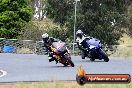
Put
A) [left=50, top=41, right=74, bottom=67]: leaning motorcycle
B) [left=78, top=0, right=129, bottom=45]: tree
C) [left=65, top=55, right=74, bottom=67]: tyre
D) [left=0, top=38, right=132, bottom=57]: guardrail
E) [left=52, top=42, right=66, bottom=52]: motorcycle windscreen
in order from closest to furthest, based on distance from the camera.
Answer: [left=65, top=55, right=74, bottom=67]: tyre
[left=50, top=41, right=74, bottom=67]: leaning motorcycle
[left=52, top=42, right=66, bottom=52]: motorcycle windscreen
[left=0, top=38, right=132, bottom=57]: guardrail
[left=78, top=0, right=129, bottom=45]: tree

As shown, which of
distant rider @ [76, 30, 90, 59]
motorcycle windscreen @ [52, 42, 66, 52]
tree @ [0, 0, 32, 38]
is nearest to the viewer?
motorcycle windscreen @ [52, 42, 66, 52]

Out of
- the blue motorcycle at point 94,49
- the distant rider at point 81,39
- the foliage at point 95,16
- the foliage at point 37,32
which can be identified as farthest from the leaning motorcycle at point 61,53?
the foliage at point 37,32

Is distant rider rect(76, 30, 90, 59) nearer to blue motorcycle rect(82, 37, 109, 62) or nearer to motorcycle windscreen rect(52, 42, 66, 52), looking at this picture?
blue motorcycle rect(82, 37, 109, 62)

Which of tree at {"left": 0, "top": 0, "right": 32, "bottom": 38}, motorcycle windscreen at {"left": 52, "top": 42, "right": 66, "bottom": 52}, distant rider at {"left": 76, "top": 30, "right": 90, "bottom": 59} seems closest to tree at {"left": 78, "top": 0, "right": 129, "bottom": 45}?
tree at {"left": 0, "top": 0, "right": 32, "bottom": 38}

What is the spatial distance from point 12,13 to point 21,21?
1.26 m

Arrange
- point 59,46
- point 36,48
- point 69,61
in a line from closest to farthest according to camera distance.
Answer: point 69,61, point 59,46, point 36,48

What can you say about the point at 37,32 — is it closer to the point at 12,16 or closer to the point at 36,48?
the point at 12,16

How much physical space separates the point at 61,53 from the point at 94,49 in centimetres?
395

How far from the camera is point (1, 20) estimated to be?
153 feet

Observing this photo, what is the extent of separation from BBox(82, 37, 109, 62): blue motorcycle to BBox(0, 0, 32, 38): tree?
2018 cm

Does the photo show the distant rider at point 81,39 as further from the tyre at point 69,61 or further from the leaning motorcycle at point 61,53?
the tyre at point 69,61

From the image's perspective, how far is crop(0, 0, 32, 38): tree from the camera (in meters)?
46.5

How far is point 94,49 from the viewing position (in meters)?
26.7

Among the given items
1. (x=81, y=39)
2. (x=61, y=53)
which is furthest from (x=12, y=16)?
(x=61, y=53)
